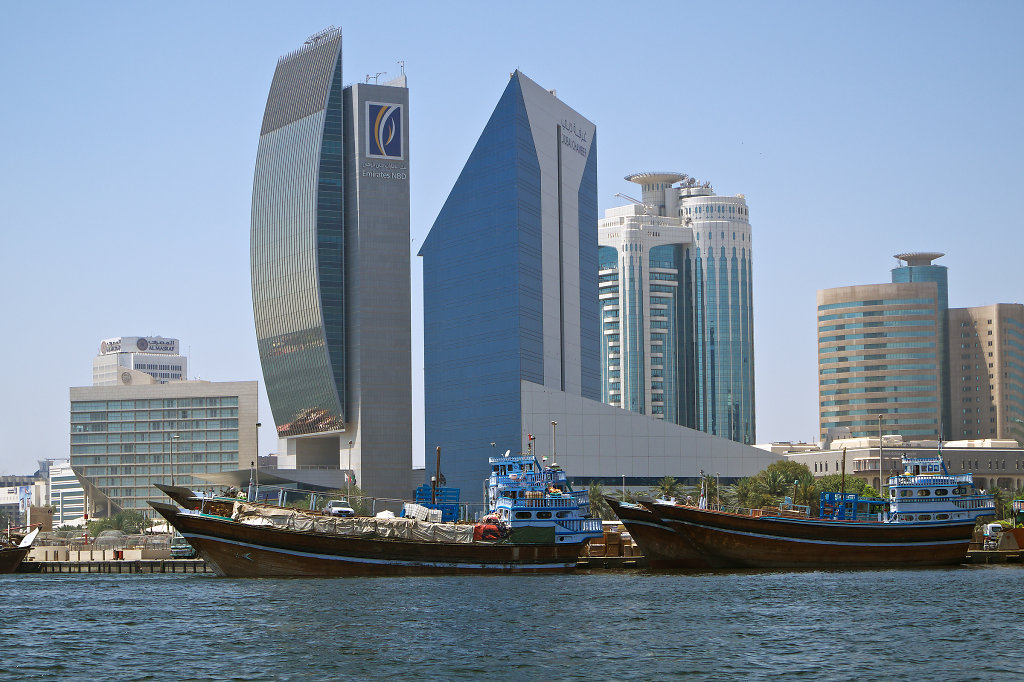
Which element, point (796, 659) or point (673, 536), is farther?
Answer: point (673, 536)

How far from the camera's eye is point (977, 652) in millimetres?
69438

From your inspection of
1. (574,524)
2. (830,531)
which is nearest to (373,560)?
(574,524)

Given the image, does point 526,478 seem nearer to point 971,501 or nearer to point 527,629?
point 971,501

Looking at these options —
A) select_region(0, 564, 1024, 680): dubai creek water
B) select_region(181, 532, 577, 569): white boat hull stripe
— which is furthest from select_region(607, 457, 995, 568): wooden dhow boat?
select_region(181, 532, 577, 569): white boat hull stripe

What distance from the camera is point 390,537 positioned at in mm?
115312

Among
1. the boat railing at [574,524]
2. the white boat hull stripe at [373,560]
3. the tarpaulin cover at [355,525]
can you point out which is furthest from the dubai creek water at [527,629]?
the boat railing at [574,524]

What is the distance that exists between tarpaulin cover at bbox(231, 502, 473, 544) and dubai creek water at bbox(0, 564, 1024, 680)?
4323mm

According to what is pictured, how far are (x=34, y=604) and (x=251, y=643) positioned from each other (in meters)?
34.9

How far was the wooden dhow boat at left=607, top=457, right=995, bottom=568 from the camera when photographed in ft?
399

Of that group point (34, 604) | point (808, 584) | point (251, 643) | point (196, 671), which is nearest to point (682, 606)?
→ point (808, 584)

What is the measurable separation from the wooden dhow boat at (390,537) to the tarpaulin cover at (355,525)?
0.08 metres

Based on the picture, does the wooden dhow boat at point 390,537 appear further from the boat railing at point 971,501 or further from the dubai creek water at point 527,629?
the boat railing at point 971,501

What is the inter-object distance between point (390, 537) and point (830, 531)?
3810 centimetres

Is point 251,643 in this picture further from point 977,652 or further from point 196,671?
point 977,652
